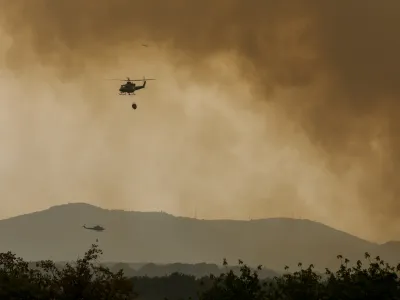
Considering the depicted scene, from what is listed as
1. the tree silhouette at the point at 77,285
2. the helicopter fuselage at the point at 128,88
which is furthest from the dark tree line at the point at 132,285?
the helicopter fuselage at the point at 128,88

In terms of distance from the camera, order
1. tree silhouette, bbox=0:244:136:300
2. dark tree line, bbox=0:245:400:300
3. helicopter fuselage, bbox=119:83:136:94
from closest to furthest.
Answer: tree silhouette, bbox=0:244:136:300 < dark tree line, bbox=0:245:400:300 < helicopter fuselage, bbox=119:83:136:94

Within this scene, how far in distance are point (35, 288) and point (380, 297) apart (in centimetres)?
2810

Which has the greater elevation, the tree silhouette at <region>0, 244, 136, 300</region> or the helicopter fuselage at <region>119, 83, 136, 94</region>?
the helicopter fuselage at <region>119, 83, 136, 94</region>

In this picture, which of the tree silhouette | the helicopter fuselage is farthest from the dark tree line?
the helicopter fuselage

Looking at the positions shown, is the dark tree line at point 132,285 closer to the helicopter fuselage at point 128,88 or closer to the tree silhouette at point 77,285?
the tree silhouette at point 77,285

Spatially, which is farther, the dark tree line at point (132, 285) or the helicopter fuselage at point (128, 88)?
the helicopter fuselage at point (128, 88)

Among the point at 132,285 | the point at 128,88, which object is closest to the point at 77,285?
the point at 132,285

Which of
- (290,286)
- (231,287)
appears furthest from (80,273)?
(290,286)

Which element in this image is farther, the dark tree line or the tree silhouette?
the dark tree line


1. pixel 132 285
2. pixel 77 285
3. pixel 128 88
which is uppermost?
pixel 128 88

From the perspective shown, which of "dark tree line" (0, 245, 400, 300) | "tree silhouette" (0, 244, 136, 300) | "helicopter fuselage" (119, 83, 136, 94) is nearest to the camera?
"tree silhouette" (0, 244, 136, 300)

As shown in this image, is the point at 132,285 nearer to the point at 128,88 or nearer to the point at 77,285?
the point at 77,285

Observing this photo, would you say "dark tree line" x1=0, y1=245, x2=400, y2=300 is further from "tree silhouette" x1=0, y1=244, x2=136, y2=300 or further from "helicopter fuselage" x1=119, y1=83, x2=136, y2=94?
"helicopter fuselage" x1=119, y1=83, x2=136, y2=94

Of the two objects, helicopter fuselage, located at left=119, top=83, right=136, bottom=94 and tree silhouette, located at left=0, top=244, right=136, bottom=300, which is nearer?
tree silhouette, located at left=0, top=244, right=136, bottom=300
